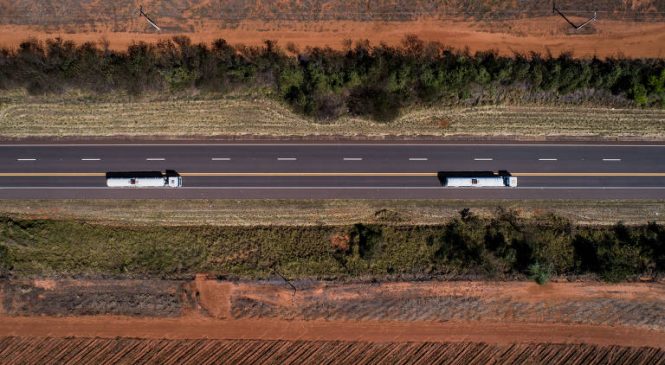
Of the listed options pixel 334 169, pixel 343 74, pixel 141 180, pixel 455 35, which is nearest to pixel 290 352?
pixel 334 169

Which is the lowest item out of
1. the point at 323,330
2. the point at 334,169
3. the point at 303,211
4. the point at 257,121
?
the point at 323,330

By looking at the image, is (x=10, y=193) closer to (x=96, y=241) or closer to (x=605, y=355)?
(x=96, y=241)

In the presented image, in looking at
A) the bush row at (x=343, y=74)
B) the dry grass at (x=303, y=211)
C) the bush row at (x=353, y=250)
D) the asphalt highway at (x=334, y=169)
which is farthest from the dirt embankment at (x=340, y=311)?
the bush row at (x=343, y=74)

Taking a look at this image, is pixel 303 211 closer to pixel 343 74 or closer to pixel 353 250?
pixel 353 250

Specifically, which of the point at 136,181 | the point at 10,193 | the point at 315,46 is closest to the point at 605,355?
the point at 315,46

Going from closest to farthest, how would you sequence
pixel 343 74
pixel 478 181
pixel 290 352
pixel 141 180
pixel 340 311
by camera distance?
pixel 343 74 < pixel 141 180 < pixel 478 181 < pixel 290 352 < pixel 340 311

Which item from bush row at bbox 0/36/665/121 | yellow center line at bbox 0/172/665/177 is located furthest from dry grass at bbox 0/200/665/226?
bush row at bbox 0/36/665/121

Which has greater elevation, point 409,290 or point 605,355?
point 409,290
